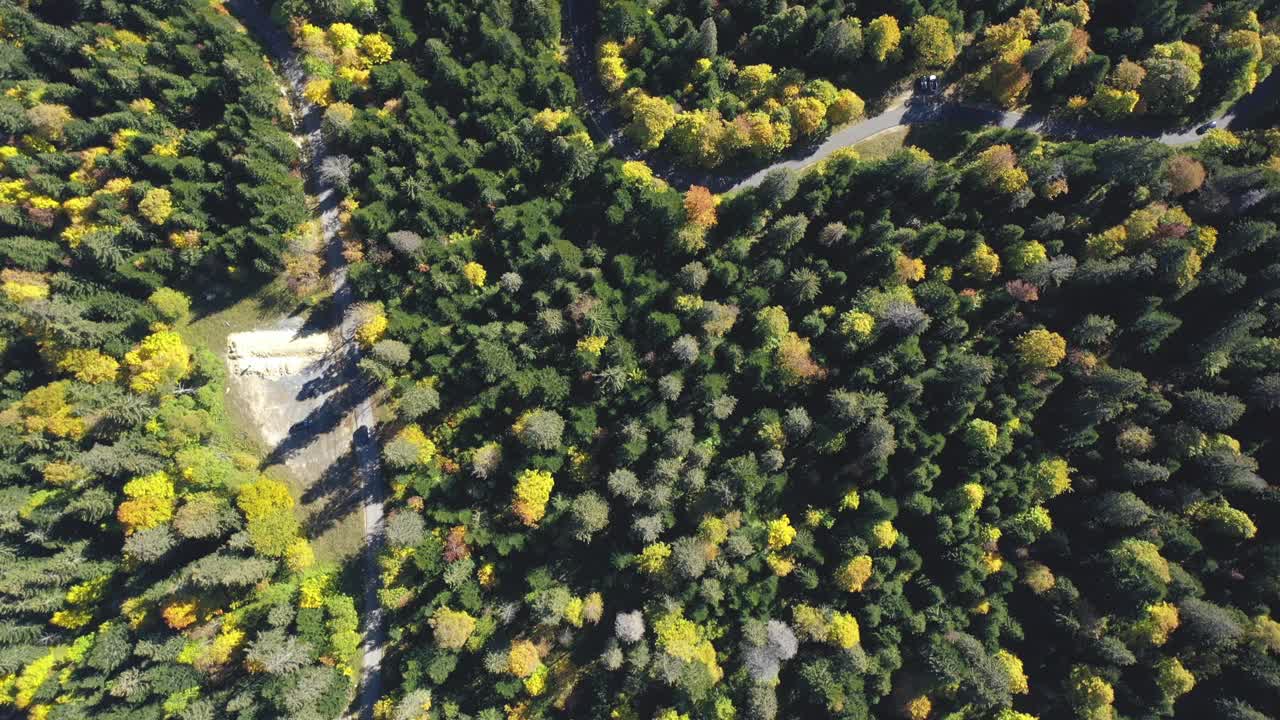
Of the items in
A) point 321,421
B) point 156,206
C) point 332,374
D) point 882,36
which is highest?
point 882,36

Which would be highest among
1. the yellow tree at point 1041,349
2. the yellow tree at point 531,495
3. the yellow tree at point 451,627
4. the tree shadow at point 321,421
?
the tree shadow at point 321,421

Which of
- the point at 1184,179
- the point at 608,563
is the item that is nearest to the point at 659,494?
the point at 608,563

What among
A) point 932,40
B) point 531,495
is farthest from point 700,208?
point 531,495

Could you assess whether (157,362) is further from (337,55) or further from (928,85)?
(928,85)

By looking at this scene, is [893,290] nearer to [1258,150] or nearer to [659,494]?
[659,494]

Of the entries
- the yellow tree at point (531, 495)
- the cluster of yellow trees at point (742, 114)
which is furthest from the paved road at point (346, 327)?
the cluster of yellow trees at point (742, 114)

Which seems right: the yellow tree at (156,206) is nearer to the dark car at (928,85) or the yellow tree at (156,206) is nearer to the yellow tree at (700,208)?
the yellow tree at (700,208)
